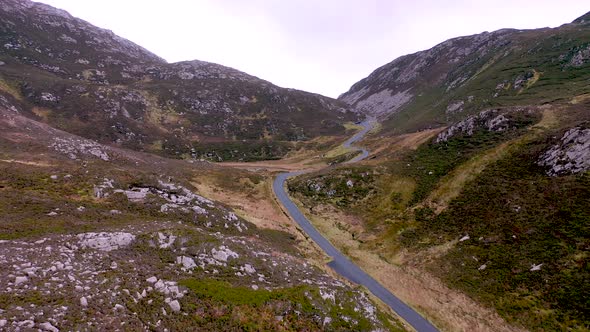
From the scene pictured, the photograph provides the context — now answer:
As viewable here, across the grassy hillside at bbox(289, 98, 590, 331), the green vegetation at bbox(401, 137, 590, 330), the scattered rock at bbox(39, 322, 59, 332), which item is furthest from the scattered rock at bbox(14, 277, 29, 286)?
the green vegetation at bbox(401, 137, 590, 330)

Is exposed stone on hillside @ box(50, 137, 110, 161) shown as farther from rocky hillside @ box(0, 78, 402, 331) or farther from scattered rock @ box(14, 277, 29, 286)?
scattered rock @ box(14, 277, 29, 286)

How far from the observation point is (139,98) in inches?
4747

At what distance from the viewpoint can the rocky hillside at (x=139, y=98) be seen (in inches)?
3861

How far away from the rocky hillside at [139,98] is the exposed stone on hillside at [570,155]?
8793 centimetres

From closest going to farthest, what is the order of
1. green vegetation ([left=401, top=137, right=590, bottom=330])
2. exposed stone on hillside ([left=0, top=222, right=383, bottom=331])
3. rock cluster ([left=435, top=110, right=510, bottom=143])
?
exposed stone on hillside ([left=0, top=222, right=383, bottom=331]), green vegetation ([left=401, top=137, right=590, bottom=330]), rock cluster ([left=435, top=110, right=510, bottom=143])

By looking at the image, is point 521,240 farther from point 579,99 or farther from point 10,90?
point 10,90

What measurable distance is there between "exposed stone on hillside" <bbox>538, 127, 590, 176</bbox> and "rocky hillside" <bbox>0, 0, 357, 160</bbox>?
87933 mm

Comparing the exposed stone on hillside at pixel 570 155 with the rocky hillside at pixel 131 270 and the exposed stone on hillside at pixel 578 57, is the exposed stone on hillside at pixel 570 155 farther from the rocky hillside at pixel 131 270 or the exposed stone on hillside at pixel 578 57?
the exposed stone on hillside at pixel 578 57

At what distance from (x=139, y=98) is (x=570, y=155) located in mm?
132394

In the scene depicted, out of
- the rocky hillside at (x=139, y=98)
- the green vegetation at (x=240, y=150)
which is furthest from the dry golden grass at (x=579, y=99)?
the rocky hillside at (x=139, y=98)

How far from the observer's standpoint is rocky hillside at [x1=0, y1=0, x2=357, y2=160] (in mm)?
98062

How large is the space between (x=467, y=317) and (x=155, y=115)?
405ft

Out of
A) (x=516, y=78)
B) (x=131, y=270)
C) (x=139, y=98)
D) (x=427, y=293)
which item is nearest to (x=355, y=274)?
(x=427, y=293)

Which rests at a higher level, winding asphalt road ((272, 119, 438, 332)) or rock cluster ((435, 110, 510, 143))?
rock cluster ((435, 110, 510, 143))
